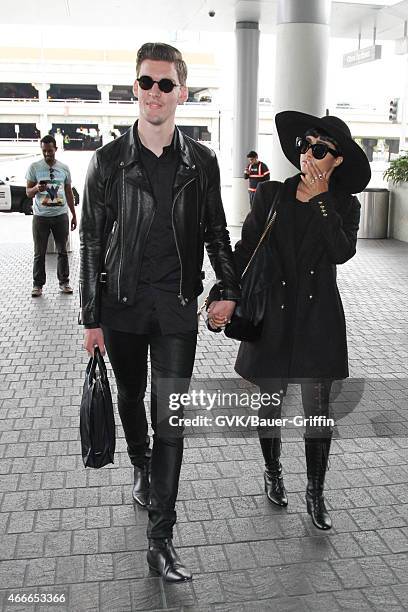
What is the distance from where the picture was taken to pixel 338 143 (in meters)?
3.27

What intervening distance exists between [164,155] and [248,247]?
69 centimetres

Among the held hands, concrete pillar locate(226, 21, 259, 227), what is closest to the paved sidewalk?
the held hands

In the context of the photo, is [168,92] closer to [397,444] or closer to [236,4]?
[397,444]

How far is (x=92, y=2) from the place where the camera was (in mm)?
15984

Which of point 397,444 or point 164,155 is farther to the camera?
point 397,444

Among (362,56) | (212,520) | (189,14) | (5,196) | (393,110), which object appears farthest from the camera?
(393,110)

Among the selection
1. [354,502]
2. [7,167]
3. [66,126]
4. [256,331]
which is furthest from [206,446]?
[66,126]

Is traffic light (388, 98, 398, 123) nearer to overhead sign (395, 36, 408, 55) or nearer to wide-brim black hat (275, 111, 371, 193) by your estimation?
overhead sign (395, 36, 408, 55)

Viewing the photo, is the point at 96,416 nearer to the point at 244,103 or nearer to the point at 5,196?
the point at 244,103

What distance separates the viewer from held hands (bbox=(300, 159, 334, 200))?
3238 millimetres

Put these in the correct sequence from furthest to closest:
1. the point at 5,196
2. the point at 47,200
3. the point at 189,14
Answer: the point at 5,196 < the point at 189,14 < the point at 47,200

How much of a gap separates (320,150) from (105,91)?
171 ft

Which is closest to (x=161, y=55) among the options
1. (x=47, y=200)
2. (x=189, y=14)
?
(x=47, y=200)

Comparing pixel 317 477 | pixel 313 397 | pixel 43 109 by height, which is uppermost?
pixel 43 109
